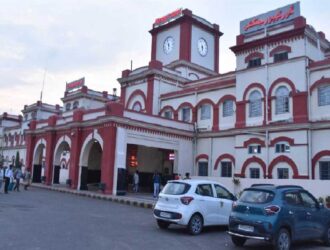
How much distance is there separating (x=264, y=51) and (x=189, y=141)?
940cm

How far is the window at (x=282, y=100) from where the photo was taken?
25094 millimetres

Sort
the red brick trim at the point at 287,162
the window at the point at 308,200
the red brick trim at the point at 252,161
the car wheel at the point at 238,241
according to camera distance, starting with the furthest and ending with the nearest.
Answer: the red brick trim at the point at 252,161, the red brick trim at the point at 287,162, the window at the point at 308,200, the car wheel at the point at 238,241

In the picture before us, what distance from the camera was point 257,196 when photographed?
32.9ft

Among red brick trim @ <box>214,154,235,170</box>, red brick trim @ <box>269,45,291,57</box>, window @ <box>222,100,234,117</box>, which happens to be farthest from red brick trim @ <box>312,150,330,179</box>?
window @ <box>222,100,234,117</box>

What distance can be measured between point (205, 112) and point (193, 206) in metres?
19.8

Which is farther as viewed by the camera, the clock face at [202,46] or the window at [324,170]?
the clock face at [202,46]

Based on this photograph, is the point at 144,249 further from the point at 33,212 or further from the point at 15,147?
the point at 15,147

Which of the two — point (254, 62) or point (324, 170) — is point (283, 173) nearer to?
point (324, 170)

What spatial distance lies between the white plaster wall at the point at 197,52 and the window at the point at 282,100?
1373 centimetres

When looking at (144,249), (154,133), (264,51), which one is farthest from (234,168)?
(144,249)

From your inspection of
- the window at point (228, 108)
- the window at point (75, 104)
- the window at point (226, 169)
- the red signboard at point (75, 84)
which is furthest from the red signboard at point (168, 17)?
the window at point (226, 169)

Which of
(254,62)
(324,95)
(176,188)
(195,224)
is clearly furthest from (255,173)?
(195,224)

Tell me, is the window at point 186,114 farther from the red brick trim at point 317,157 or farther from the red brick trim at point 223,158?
the red brick trim at point 317,157

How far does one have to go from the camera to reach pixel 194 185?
40.5ft
